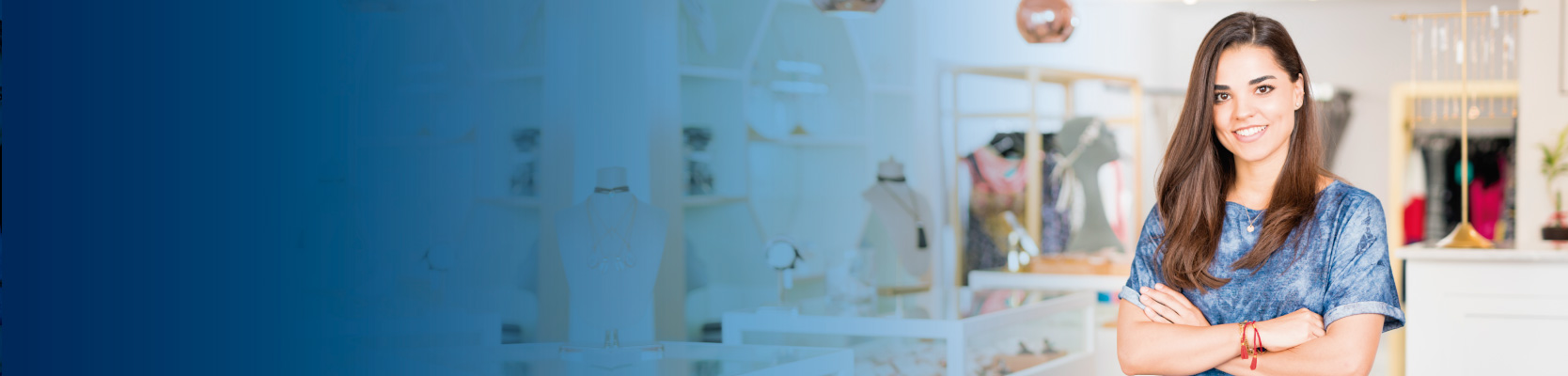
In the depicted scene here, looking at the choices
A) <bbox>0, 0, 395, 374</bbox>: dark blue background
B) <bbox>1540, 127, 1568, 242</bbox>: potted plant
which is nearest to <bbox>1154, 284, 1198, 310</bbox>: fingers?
<bbox>0, 0, 395, 374</bbox>: dark blue background

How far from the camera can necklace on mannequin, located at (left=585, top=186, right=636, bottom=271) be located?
288cm

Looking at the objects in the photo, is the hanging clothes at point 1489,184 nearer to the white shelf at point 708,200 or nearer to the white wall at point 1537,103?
the white wall at point 1537,103

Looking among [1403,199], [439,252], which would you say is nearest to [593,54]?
[439,252]

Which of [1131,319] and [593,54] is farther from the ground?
[593,54]

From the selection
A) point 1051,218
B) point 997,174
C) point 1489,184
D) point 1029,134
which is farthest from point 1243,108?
point 1489,184

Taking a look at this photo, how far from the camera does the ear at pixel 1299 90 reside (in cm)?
149

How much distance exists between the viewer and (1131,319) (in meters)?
1.60

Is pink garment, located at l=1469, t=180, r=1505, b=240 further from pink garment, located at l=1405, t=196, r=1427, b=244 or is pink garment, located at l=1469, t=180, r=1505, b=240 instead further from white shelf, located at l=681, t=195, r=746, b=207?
white shelf, located at l=681, t=195, r=746, b=207

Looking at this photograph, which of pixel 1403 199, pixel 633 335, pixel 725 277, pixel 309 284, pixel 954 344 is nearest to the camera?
pixel 309 284

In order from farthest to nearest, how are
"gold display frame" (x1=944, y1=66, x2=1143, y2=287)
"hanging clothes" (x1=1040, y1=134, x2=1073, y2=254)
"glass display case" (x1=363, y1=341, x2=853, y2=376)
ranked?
"hanging clothes" (x1=1040, y1=134, x2=1073, y2=254) < "gold display frame" (x1=944, y1=66, x2=1143, y2=287) < "glass display case" (x1=363, y1=341, x2=853, y2=376)

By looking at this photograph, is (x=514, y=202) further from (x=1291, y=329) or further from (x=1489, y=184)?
(x=1489, y=184)

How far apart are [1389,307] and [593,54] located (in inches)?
83.0

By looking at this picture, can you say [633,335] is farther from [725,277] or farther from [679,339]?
[725,277]

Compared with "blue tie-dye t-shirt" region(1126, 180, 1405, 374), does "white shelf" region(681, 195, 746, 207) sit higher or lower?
higher
